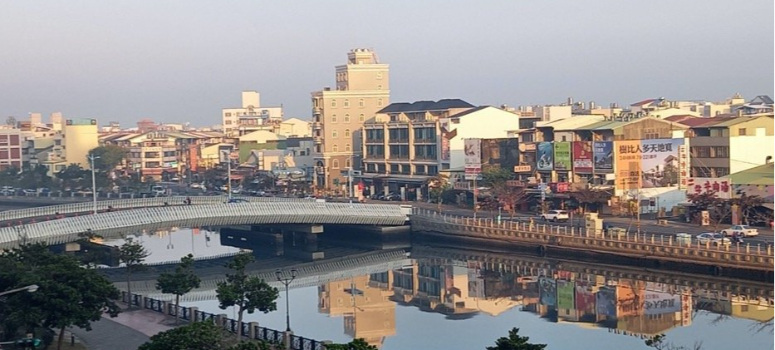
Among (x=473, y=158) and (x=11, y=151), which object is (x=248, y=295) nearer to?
(x=473, y=158)

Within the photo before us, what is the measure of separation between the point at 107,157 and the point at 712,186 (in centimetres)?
3372

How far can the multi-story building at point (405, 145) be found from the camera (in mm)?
41750

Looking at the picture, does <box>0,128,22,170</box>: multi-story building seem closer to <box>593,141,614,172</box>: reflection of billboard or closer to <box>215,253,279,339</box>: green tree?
<box>593,141,614,172</box>: reflection of billboard

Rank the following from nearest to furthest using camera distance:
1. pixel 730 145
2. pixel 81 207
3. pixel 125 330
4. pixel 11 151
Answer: pixel 125 330 → pixel 730 145 → pixel 81 207 → pixel 11 151

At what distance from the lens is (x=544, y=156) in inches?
1405

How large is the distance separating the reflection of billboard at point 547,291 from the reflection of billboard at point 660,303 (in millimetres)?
1701

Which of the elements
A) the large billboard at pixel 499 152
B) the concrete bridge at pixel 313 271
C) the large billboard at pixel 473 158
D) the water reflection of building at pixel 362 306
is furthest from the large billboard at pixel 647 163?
the water reflection of building at pixel 362 306

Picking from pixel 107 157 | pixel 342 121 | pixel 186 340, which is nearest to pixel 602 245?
pixel 186 340

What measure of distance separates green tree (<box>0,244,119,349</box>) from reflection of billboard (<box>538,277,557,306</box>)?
8.90 m

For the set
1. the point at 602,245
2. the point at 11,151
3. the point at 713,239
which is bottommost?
the point at 602,245

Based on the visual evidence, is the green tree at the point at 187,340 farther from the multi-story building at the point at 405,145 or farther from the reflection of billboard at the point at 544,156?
the multi-story building at the point at 405,145

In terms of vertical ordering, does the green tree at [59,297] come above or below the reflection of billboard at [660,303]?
above

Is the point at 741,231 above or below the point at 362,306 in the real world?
above

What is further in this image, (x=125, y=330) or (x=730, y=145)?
(x=730, y=145)
